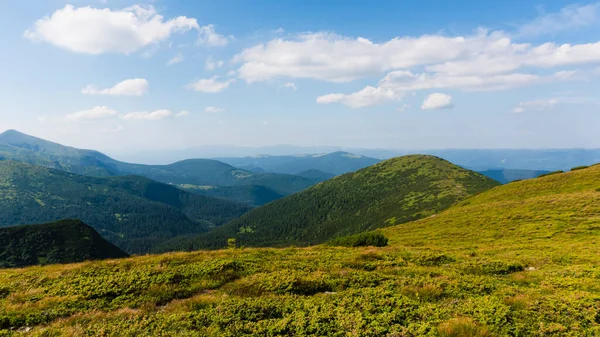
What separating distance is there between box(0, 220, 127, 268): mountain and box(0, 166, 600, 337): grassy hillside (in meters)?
178

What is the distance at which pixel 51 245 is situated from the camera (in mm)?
168500

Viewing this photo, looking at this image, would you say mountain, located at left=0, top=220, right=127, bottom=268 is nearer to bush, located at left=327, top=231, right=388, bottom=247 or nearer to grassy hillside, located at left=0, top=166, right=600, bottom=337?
bush, located at left=327, top=231, right=388, bottom=247

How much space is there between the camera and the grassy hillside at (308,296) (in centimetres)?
1046

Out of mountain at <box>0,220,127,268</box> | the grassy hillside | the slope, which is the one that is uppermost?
the grassy hillside

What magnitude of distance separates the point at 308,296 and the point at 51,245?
22147 centimetres

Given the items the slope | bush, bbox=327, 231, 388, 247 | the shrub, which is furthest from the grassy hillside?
the slope

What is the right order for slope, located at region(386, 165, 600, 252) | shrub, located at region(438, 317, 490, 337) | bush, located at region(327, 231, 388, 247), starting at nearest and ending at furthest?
1. shrub, located at region(438, 317, 490, 337)
2. bush, located at region(327, 231, 388, 247)
3. slope, located at region(386, 165, 600, 252)

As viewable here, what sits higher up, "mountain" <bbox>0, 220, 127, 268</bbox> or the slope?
the slope

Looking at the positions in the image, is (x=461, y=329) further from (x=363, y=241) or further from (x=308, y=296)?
(x=363, y=241)

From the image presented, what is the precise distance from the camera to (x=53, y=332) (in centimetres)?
1034

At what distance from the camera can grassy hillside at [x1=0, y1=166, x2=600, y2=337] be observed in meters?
10.5

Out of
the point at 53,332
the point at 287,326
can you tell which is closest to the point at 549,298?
the point at 287,326

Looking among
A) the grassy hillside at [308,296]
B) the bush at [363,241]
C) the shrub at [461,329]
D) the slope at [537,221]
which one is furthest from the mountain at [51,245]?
the shrub at [461,329]

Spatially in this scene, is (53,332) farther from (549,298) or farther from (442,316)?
(549,298)
